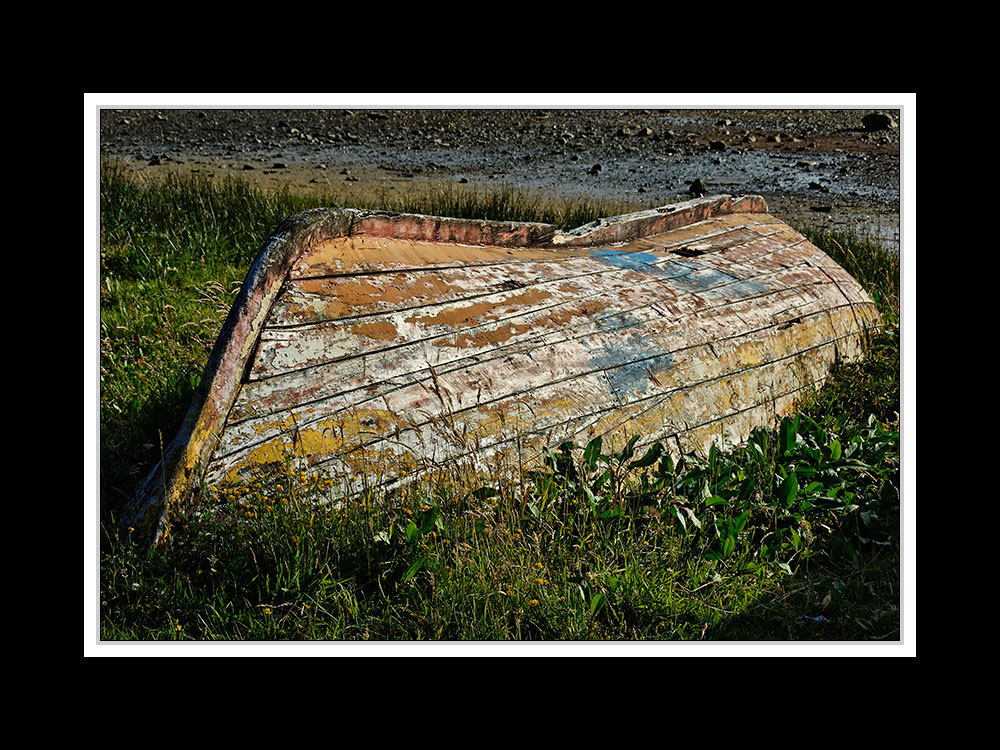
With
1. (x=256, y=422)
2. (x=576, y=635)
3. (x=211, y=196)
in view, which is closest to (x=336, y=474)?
(x=256, y=422)

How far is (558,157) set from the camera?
30.1 feet

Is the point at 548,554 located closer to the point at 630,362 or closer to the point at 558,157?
the point at 630,362

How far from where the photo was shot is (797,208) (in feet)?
26.9

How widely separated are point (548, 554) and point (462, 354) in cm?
85

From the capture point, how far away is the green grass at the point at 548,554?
271cm

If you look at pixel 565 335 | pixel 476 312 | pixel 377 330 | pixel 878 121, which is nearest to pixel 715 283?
pixel 565 335

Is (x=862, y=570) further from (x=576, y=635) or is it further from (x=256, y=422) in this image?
(x=256, y=422)

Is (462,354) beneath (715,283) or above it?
beneath

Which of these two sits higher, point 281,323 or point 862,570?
point 281,323

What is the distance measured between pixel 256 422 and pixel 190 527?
40 centimetres

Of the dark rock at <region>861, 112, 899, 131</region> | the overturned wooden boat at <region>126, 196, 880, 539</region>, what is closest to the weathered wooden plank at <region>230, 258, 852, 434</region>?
the overturned wooden boat at <region>126, 196, 880, 539</region>

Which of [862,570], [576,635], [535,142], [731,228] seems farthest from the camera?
[535,142]

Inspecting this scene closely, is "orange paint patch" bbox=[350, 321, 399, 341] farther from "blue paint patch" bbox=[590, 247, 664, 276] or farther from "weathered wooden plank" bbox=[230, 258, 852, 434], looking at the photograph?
"blue paint patch" bbox=[590, 247, 664, 276]
